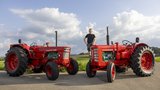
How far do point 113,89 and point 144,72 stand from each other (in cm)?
321

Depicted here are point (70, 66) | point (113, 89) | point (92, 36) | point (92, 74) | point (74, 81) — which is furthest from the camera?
point (92, 36)

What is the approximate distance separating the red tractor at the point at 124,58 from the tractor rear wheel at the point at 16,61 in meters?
2.71

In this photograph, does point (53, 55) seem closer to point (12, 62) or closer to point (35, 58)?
point (35, 58)

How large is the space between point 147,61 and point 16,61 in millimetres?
5656

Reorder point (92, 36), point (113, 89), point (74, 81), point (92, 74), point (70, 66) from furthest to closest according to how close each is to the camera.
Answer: point (92, 36) < point (70, 66) < point (92, 74) < point (74, 81) < point (113, 89)

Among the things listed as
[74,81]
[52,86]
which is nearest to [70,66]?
[74,81]

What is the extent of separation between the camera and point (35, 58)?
16094 mm

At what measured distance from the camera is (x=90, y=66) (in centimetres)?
1477

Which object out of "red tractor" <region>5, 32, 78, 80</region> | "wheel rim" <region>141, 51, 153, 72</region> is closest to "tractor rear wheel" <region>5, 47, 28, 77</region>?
"red tractor" <region>5, 32, 78, 80</region>

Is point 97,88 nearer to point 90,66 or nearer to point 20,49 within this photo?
point 90,66

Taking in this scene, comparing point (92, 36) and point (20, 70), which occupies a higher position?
point (92, 36)

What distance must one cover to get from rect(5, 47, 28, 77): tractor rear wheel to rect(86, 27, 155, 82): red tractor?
2708mm

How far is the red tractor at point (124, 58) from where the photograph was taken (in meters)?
14.5

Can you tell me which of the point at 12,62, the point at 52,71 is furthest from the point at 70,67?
the point at 12,62
